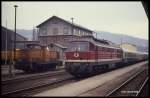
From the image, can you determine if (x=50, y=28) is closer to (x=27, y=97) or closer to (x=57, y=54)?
(x=57, y=54)

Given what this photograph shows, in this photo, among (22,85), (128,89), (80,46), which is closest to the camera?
(128,89)

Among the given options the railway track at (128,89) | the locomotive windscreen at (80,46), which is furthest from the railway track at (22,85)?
the railway track at (128,89)

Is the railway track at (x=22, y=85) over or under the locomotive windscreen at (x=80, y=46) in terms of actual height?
under

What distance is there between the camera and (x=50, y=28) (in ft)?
204

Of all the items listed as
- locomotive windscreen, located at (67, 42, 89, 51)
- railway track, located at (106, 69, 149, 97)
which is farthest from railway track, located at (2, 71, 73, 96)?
railway track, located at (106, 69, 149, 97)

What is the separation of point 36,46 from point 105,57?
25.7 ft

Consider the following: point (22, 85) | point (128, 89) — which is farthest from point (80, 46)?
point (128, 89)

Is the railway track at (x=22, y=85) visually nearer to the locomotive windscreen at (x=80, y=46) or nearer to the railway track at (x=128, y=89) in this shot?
the locomotive windscreen at (x=80, y=46)

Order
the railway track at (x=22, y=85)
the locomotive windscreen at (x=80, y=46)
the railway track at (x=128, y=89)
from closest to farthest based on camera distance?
1. the railway track at (x=128, y=89)
2. the railway track at (x=22, y=85)
3. the locomotive windscreen at (x=80, y=46)

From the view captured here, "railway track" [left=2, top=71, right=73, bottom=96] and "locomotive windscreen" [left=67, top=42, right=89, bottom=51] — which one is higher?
"locomotive windscreen" [left=67, top=42, right=89, bottom=51]

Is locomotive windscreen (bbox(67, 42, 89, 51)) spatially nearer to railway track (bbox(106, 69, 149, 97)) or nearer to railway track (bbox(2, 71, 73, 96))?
railway track (bbox(2, 71, 73, 96))

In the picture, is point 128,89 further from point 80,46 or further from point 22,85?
point 22,85

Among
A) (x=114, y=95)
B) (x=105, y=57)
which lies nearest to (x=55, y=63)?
(x=105, y=57)

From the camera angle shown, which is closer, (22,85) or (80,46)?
(22,85)
